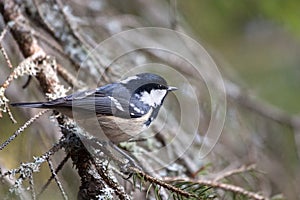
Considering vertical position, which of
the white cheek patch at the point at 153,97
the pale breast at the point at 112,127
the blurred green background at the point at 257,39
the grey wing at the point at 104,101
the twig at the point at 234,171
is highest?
the blurred green background at the point at 257,39

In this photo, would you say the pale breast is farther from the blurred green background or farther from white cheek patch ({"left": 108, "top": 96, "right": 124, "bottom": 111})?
the blurred green background

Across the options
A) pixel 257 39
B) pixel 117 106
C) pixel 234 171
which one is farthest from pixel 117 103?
pixel 257 39

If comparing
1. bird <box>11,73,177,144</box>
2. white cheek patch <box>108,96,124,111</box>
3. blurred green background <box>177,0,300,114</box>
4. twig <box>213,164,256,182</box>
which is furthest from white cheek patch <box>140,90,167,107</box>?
blurred green background <box>177,0,300,114</box>

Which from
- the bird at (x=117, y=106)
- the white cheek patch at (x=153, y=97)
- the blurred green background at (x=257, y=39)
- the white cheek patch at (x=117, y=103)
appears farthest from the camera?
the blurred green background at (x=257, y=39)

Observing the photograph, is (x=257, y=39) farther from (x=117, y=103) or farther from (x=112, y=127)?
(x=112, y=127)

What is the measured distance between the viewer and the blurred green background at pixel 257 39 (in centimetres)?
307

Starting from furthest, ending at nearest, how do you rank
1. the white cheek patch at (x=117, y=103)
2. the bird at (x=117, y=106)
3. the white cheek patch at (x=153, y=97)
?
the white cheek patch at (x=153, y=97)
the white cheek patch at (x=117, y=103)
the bird at (x=117, y=106)

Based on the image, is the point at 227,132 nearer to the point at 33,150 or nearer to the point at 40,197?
the point at 33,150

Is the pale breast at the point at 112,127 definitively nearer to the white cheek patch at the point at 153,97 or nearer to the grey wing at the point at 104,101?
the grey wing at the point at 104,101

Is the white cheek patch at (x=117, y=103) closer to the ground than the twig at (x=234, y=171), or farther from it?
farther from it

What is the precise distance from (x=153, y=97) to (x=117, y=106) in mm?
211

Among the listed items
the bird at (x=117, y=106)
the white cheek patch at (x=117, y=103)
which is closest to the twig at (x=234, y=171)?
the bird at (x=117, y=106)

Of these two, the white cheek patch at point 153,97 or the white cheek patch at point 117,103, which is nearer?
the white cheek patch at point 117,103

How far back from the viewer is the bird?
6.05ft
